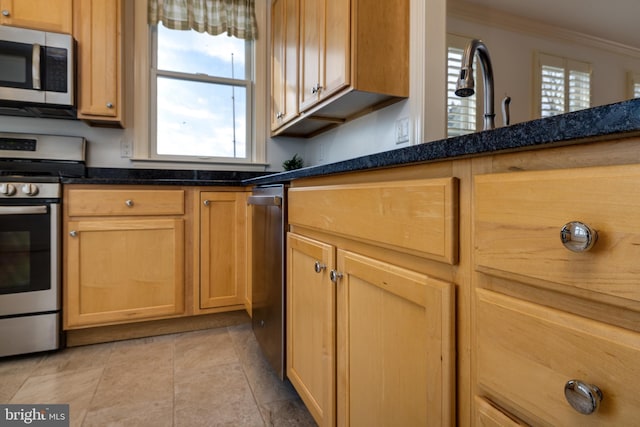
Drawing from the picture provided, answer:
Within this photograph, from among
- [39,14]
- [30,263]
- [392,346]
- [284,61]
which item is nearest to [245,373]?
[392,346]

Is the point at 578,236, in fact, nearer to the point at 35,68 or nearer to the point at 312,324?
the point at 312,324

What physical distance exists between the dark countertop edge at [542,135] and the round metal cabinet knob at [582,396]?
0.27m

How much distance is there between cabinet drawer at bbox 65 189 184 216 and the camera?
1815mm

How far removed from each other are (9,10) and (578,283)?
9.45 feet

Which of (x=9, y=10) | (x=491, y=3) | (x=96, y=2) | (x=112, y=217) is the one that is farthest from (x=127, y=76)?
(x=491, y=3)

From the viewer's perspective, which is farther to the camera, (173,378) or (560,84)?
(560,84)

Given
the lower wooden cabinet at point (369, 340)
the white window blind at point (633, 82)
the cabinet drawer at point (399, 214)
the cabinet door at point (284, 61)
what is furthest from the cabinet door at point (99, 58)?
the white window blind at point (633, 82)

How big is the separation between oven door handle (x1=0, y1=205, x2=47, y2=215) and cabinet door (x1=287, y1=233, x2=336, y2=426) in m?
1.40

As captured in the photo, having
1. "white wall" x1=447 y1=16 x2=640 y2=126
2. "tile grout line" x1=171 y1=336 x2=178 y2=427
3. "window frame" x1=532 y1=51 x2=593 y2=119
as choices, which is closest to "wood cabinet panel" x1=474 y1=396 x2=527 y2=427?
"tile grout line" x1=171 y1=336 x2=178 y2=427

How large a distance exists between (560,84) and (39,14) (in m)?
4.71

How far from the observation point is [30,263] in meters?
1.72

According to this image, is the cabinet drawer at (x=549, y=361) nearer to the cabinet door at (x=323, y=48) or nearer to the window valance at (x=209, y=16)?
the cabinet door at (x=323, y=48)

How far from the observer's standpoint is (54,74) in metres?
1.92

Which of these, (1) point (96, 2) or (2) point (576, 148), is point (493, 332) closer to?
(2) point (576, 148)
